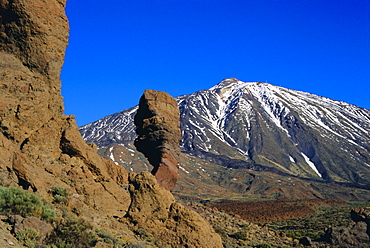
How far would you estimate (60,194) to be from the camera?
14.3m

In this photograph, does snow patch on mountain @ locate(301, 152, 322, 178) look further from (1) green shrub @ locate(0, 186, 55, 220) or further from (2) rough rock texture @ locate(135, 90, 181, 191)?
(1) green shrub @ locate(0, 186, 55, 220)

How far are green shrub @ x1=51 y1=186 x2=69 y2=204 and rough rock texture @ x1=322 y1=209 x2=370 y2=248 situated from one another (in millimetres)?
18328

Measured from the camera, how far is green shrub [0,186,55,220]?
10.9 m

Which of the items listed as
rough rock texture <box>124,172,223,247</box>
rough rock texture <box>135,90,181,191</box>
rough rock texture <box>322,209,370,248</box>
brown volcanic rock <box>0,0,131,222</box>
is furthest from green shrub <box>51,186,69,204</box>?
rough rock texture <box>322,209,370,248</box>

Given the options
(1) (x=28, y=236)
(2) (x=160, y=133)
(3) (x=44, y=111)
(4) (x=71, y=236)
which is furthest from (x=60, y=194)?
(2) (x=160, y=133)

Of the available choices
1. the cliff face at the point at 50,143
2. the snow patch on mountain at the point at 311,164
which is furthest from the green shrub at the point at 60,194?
the snow patch on mountain at the point at 311,164

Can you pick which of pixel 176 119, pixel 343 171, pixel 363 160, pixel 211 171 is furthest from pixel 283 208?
pixel 363 160

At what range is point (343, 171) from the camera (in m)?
154

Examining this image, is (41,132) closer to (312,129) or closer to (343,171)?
(343,171)

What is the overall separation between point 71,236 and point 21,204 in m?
1.93

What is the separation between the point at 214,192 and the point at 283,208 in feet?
125

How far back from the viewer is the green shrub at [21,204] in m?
10.9

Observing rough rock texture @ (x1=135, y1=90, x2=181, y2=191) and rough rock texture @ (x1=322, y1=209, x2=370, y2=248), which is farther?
rough rock texture @ (x1=322, y1=209, x2=370, y2=248)

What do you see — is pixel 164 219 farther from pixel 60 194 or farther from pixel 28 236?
pixel 28 236
